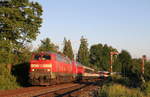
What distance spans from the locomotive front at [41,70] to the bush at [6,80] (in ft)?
5.87

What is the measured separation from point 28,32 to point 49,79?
6.24 meters

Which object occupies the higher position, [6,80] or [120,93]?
[6,80]

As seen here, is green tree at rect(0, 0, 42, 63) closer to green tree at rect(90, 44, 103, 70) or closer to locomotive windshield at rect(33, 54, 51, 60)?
locomotive windshield at rect(33, 54, 51, 60)

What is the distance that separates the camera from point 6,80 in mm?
25969

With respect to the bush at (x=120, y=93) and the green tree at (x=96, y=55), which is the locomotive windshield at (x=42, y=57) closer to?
the bush at (x=120, y=93)

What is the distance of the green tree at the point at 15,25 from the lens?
A: 28.5 metres

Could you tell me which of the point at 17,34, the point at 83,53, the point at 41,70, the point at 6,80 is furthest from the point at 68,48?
the point at 6,80

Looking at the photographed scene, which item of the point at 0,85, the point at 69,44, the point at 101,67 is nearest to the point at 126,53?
the point at 101,67

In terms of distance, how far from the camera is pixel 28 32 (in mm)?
30203

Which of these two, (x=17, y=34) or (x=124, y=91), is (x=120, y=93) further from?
(x=17, y=34)

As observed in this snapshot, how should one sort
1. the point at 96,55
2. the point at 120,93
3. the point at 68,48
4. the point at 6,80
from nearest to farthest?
the point at 120,93
the point at 6,80
the point at 68,48
the point at 96,55

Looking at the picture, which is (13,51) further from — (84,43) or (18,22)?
(84,43)

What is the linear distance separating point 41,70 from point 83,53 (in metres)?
91.7

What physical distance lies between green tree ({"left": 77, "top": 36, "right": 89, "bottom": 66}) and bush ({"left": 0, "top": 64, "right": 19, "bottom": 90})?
87.0 metres
